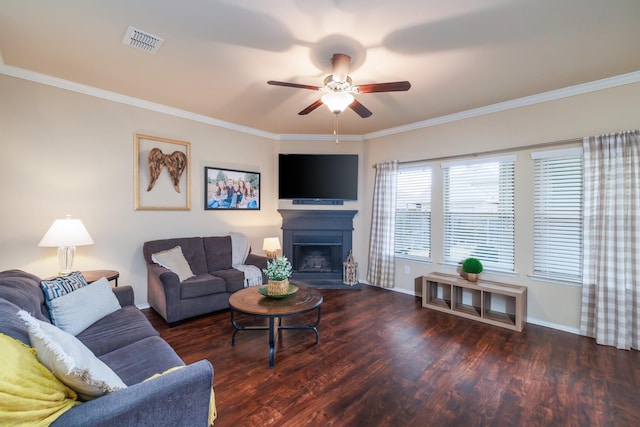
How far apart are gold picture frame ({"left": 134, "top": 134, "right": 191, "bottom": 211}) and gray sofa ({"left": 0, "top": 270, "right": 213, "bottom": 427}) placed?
6.06 feet

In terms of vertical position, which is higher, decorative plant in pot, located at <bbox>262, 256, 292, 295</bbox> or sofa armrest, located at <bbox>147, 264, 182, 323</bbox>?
decorative plant in pot, located at <bbox>262, 256, 292, 295</bbox>

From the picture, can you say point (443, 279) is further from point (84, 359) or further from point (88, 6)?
point (88, 6)

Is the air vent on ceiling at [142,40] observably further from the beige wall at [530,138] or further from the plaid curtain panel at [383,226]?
the beige wall at [530,138]

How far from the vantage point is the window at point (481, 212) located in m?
3.63

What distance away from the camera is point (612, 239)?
2865mm

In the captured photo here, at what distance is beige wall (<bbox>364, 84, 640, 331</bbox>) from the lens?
9.71 ft

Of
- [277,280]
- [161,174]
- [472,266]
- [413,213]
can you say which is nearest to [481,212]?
[472,266]

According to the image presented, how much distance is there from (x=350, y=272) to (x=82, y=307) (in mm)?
3711

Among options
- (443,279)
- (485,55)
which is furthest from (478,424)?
(485,55)

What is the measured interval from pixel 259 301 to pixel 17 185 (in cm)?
282

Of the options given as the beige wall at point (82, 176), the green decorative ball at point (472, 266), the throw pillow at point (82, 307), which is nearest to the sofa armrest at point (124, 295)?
the throw pillow at point (82, 307)

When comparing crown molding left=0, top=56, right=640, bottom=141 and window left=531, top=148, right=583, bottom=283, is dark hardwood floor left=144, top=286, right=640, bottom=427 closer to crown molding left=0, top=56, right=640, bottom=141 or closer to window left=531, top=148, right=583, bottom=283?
window left=531, top=148, right=583, bottom=283

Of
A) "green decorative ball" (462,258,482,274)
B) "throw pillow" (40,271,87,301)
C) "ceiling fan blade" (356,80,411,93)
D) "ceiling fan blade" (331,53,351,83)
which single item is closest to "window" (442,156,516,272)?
"green decorative ball" (462,258,482,274)

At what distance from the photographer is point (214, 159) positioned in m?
4.43
